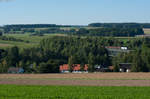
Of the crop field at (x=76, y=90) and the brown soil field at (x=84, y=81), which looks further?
the brown soil field at (x=84, y=81)

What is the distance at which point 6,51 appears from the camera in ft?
274

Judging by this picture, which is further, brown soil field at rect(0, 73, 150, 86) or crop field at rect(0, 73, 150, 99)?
brown soil field at rect(0, 73, 150, 86)

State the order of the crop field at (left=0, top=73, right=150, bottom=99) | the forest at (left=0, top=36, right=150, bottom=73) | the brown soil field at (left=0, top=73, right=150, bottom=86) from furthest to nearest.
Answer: the forest at (left=0, top=36, right=150, bottom=73) → the brown soil field at (left=0, top=73, right=150, bottom=86) → the crop field at (left=0, top=73, right=150, bottom=99)

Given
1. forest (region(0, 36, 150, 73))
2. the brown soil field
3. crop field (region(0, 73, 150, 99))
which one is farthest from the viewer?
forest (region(0, 36, 150, 73))

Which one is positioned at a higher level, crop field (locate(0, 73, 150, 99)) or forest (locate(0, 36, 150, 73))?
crop field (locate(0, 73, 150, 99))

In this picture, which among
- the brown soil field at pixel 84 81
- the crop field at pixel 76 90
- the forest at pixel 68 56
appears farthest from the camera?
the forest at pixel 68 56

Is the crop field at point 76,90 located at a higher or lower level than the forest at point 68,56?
higher

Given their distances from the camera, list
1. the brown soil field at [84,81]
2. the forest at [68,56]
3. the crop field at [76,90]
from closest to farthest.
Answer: the crop field at [76,90] < the brown soil field at [84,81] < the forest at [68,56]

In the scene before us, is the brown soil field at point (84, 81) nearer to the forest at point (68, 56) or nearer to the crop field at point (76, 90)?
the crop field at point (76, 90)

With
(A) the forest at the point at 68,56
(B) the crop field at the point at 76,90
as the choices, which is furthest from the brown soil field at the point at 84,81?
(A) the forest at the point at 68,56

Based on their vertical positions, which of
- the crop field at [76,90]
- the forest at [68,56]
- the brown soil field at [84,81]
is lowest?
the forest at [68,56]

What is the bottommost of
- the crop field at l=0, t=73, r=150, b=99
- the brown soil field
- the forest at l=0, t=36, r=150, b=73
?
the forest at l=0, t=36, r=150, b=73

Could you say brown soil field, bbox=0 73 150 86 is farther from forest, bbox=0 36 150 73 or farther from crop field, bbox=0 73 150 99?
forest, bbox=0 36 150 73

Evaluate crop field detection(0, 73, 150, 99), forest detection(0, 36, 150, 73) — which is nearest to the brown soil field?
crop field detection(0, 73, 150, 99)
